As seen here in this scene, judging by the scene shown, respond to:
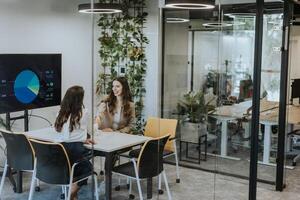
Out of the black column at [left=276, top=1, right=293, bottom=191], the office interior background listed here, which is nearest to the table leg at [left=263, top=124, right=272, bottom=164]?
the office interior background

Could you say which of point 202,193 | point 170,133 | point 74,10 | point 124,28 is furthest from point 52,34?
point 202,193

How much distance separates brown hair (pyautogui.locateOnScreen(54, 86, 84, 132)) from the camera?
3363 millimetres

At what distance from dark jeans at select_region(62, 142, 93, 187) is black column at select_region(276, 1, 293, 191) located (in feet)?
7.70

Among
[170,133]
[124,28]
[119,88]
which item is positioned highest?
[124,28]

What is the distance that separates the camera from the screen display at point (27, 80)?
10.2ft

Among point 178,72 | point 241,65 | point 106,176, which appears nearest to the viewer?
point 106,176

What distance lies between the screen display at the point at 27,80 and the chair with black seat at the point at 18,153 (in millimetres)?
239

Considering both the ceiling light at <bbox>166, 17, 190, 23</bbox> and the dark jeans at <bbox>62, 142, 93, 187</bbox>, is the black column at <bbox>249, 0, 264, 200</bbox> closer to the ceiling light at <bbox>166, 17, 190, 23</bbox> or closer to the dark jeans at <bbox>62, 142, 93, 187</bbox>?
the ceiling light at <bbox>166, 17, 190, 23</bbox>

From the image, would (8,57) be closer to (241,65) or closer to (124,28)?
(124,28)

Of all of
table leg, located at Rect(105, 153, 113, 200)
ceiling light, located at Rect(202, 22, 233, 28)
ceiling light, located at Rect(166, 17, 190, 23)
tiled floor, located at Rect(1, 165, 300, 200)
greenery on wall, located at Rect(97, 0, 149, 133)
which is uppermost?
ceiling light, located at Rect(166, 17, 190, 23)

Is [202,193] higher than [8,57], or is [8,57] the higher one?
[8,57]

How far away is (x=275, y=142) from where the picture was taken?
5.10 m

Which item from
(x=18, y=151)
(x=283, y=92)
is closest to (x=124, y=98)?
(x=18, y=151)

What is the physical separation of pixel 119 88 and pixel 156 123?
517 mm
